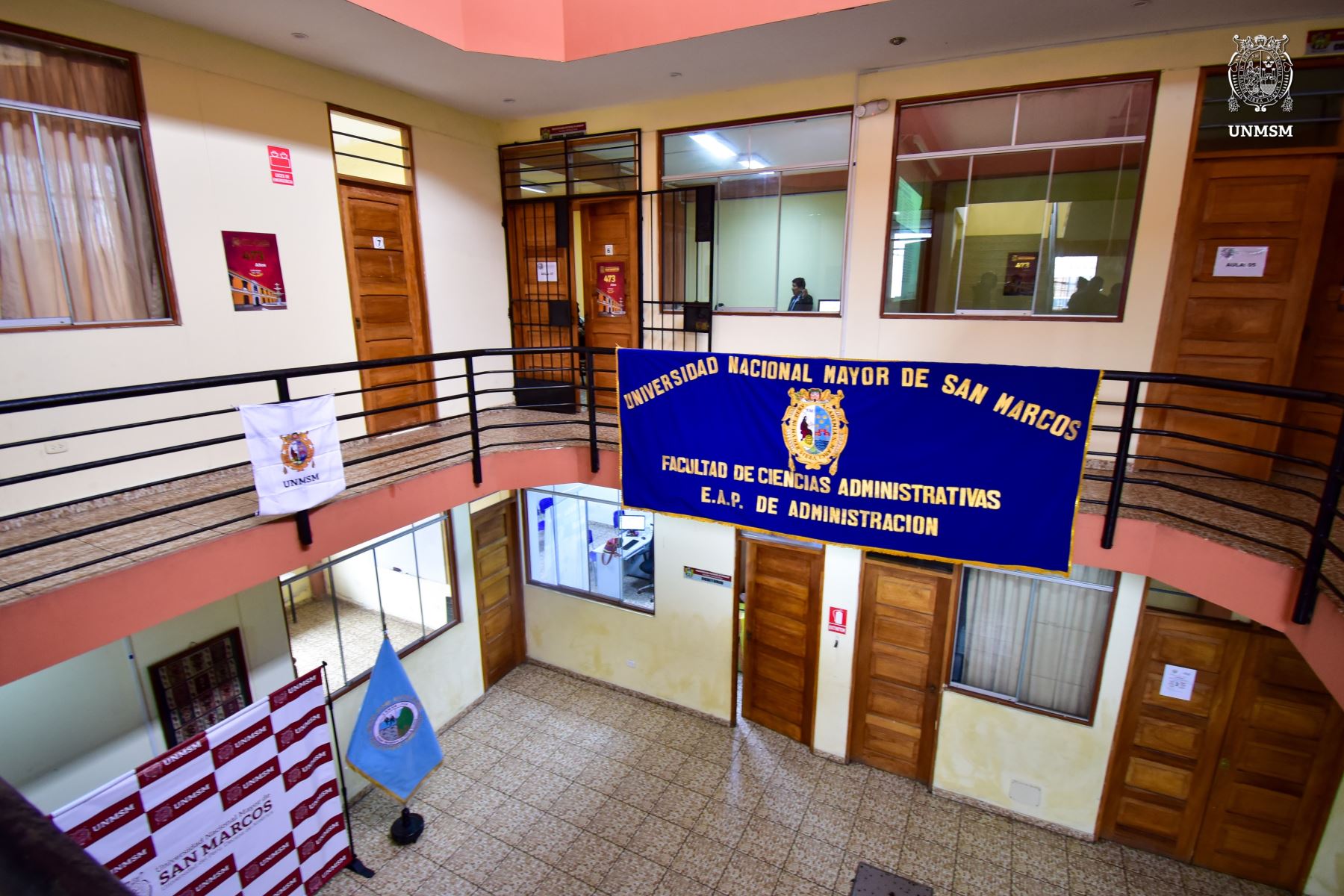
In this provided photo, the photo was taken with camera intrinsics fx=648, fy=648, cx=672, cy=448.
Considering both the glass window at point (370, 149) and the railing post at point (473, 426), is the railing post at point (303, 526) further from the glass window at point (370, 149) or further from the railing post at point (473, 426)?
the glass window at point (370, 149)

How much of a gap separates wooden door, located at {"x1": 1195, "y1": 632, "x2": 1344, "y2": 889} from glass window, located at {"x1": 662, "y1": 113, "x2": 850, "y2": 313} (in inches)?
175

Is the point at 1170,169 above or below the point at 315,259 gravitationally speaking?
above

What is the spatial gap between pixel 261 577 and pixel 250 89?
366 cm

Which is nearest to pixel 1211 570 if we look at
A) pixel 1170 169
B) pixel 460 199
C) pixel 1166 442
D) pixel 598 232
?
pixel 1166 442

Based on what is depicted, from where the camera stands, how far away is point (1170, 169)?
4668mm

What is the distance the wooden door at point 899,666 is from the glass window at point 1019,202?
2473 millimetres

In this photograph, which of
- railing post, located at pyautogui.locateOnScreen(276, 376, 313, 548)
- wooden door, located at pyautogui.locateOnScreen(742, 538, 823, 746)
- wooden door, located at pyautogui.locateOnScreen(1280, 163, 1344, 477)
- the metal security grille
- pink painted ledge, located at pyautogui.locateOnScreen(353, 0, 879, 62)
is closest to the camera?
railing post, located at pyautogui.locateOnScreen(276, 376, 313, 548)

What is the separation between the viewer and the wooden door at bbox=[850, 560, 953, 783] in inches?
234

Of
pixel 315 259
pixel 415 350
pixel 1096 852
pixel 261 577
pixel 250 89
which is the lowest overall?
pixel 1096 852

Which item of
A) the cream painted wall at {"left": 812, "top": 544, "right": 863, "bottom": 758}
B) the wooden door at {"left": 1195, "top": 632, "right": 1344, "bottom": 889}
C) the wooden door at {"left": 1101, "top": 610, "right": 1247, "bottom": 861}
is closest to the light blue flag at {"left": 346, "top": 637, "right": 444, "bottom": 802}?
the cream painted wall at {"left": 812, "top": 544, "right": 863, "bottom": 758}

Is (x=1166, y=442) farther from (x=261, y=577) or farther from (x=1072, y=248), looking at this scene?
(x=261, y=577)

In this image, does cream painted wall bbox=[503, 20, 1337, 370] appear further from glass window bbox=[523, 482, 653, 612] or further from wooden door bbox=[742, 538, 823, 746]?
glass window bbox=[523, 482, 653, 612]

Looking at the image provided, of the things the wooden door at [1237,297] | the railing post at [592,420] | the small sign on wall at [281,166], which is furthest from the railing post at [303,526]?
the wooden door at [1237,297]

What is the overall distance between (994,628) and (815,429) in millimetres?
2904
